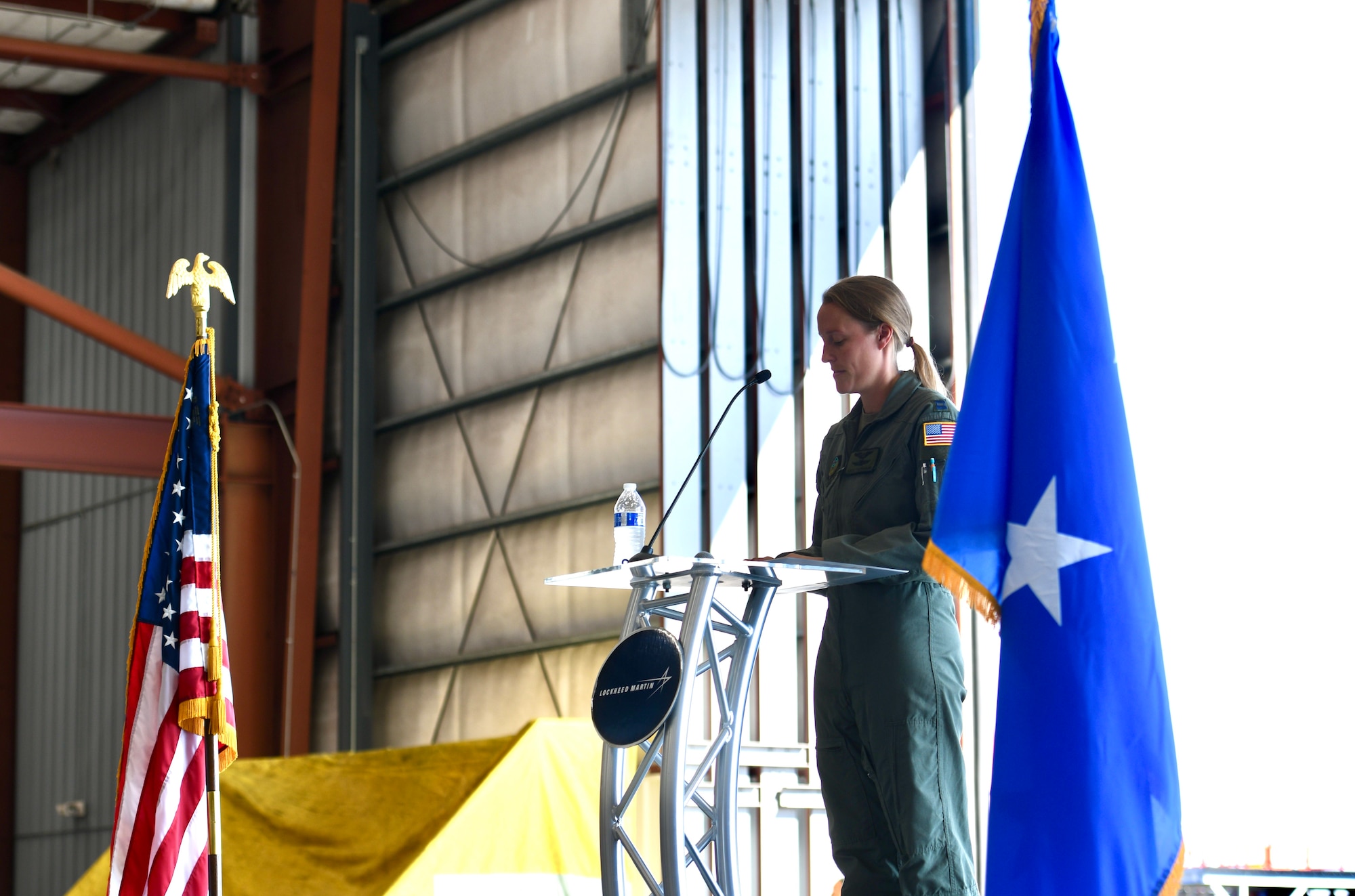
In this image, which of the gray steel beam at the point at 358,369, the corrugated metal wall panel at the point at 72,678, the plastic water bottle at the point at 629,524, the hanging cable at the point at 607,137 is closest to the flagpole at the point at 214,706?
the plastic water bottle at the point at 629,524

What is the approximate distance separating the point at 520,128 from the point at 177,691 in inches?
195

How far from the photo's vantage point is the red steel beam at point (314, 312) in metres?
8.59

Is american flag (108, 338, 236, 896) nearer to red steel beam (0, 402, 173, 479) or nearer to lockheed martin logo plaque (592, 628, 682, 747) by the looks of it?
lockheed martin logo plaque (592, 628, 682, 747)

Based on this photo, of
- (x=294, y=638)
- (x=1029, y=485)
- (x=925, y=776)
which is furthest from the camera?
(x=294, y=638)

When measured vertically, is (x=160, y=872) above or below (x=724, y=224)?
below

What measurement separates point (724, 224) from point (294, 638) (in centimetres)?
384

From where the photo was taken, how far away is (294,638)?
8.53m

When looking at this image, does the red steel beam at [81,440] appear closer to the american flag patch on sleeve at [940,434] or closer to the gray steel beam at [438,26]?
the gray steel beam at [438,26]

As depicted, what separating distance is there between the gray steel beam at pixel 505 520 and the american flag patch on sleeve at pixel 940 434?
4.37 m

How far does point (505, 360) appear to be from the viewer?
8227 millimetres

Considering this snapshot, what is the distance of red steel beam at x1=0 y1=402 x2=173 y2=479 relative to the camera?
27.4 feet

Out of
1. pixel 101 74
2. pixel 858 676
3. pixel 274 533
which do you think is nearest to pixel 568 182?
pixel 274 533

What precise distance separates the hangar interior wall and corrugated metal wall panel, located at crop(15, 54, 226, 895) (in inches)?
61.4

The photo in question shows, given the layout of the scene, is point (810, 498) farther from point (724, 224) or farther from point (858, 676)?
point (858, 676)
